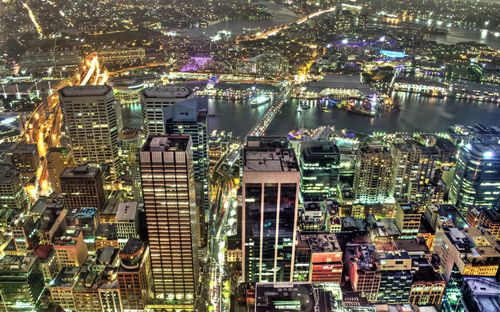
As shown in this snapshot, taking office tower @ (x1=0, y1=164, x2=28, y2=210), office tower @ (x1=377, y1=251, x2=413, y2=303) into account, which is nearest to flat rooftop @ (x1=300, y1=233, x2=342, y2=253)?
office tower @ (x1=377, y1=251, x2=413, y2=303)

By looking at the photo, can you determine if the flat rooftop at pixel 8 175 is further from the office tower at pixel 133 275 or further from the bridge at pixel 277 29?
the bridge at pixel 277 29

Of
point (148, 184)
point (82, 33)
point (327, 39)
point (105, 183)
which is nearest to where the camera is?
point (148, 184)

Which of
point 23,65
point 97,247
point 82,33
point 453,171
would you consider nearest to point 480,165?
point 453,171

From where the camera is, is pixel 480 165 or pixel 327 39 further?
pixel 327 39

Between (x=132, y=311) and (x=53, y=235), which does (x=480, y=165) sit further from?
(x=53, y=235)

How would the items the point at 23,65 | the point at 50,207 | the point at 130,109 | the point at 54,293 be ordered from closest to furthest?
the point at 54,293 < the point at 50,207 < the point at 130,109 < the point at 23,65

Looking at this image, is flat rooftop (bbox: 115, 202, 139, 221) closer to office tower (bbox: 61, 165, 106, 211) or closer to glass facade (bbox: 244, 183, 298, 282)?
office tower (bbox: 61, 165, 106, 211)
